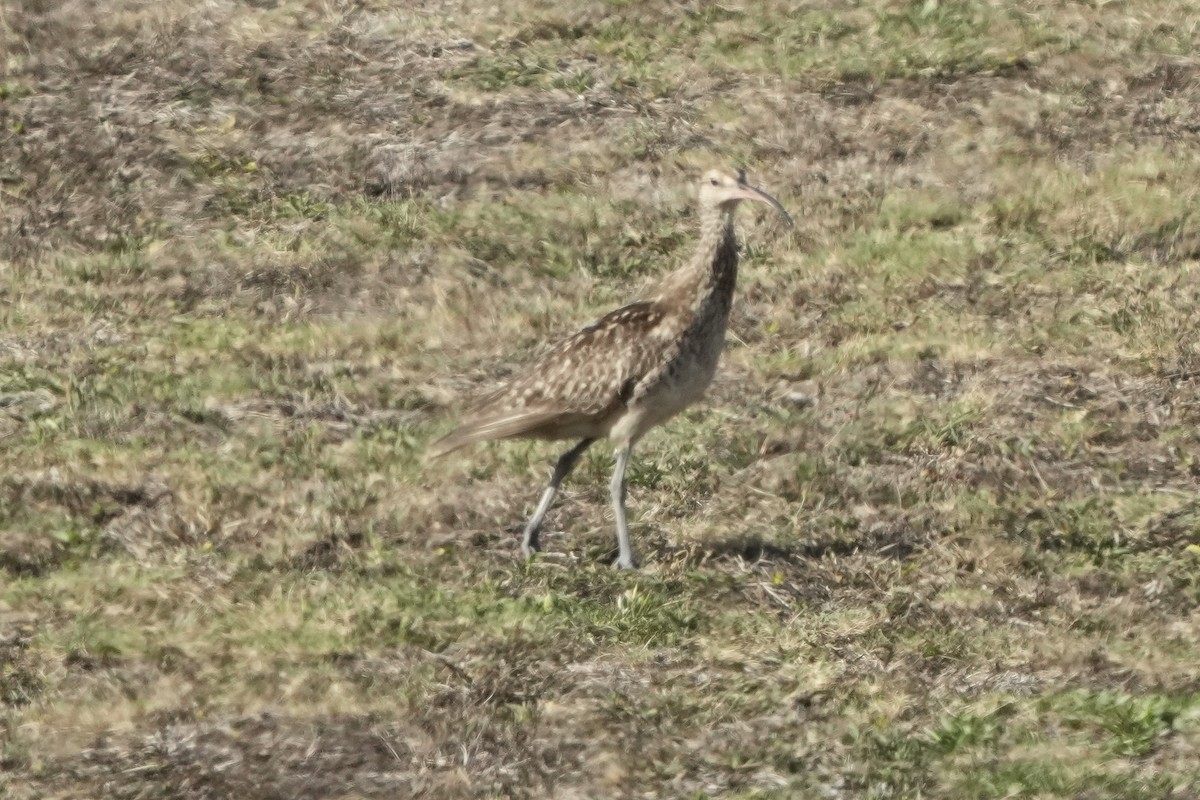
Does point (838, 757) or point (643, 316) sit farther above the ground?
point (643, 316)

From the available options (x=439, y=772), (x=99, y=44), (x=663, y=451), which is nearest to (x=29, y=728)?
(x=439, y=772)

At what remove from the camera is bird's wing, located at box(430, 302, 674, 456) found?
1013 centimetres

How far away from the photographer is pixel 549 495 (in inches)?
404

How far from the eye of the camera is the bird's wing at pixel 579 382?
10.1 metres

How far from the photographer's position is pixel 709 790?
25.8 feet

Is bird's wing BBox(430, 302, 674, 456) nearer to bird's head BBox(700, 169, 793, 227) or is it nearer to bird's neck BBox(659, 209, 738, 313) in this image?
bird's neck BBox(659, 209, 738, 313)

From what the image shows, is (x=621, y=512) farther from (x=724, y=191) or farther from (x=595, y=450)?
(x=724, y=191)

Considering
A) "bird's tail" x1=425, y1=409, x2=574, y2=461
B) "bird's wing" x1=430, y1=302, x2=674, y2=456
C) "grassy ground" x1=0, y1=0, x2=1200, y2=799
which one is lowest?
"grassy ground" x1=0, y1=0, x2=1200, y2=799

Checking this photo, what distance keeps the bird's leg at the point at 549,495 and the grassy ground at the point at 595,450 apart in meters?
0.13

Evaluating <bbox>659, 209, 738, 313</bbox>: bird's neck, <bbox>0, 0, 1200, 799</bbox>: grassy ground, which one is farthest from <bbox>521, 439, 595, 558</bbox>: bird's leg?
<bbox>659, 209, 738, 313</bbox>: bird's neck

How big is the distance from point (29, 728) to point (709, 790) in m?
2.74

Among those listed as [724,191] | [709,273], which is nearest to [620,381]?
[709,273]

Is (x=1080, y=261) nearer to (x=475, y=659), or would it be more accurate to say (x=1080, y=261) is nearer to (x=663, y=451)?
(x=663, y=451)

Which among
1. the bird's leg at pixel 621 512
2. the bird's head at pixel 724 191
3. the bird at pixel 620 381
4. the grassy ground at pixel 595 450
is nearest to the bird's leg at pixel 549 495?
the bird at pixel 620 381
